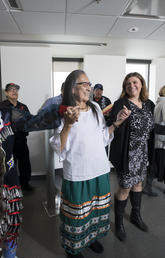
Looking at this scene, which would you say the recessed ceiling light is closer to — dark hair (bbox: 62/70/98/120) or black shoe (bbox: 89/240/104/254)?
dark hair (bbox: 62/70/98/120)

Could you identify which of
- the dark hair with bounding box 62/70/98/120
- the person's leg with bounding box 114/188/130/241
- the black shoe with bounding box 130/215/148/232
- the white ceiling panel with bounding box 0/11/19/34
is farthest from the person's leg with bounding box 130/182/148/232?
the white ceiling panel with bounding box 0/11/19/34

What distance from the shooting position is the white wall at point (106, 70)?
3.15m

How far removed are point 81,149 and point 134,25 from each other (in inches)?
86.0

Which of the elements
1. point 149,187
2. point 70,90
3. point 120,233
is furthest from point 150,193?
point 70,90

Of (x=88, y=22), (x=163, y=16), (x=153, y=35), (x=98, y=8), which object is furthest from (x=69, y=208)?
(x=153, y=35)

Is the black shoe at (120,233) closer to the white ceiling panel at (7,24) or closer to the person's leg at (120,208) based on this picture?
the person's leg at (120,208)

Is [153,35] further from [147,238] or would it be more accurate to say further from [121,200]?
[147,238]

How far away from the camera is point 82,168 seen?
1159 mm

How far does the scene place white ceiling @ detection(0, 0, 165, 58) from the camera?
76.6 inches

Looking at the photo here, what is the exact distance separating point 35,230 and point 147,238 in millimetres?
1139

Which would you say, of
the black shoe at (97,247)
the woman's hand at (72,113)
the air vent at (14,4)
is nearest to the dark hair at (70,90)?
the woman's hand at (72,113)

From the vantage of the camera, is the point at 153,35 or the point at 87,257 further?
the point at 153,35

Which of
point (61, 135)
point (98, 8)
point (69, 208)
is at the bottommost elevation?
point (69, 208)

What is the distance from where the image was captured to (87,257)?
1436 mm
